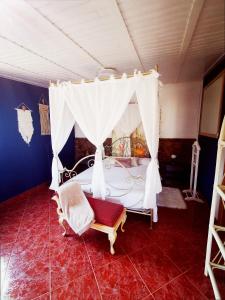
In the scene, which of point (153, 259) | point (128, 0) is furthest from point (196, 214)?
point (128, 0)

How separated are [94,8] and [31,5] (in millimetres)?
522

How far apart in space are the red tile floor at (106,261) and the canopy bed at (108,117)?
487 mm

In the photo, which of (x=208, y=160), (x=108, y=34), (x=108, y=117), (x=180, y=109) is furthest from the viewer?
(x=180, y=109)

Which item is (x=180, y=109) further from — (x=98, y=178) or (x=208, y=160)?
(x=98, y=178)

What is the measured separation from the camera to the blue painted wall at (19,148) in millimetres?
3383

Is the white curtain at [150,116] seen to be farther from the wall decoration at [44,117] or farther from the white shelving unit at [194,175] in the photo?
the wall decoration at [44,117]

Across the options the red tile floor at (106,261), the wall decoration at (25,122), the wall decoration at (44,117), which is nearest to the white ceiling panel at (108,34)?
the wall decoration at (25,122)

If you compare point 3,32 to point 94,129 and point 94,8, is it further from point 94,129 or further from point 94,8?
point 94,129

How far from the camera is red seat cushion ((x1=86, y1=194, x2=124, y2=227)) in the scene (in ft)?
7.14

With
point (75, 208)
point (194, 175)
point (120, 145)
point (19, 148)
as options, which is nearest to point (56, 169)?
point (75, 208)

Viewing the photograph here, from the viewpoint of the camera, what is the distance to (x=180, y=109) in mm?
4496

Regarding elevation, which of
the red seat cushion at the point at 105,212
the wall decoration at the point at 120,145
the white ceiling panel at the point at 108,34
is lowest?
the red seat cushion at the point at 105,212

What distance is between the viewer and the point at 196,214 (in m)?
3.02

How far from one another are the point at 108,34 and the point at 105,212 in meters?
2.24
